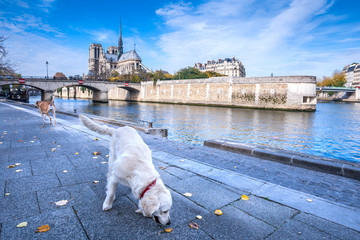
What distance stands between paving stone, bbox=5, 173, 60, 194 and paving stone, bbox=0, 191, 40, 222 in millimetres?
136

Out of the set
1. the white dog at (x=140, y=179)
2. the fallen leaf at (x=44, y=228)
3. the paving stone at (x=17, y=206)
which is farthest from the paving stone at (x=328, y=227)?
the paving stone at (x=17, y=206)

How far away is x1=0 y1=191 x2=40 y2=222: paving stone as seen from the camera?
8.15 ft

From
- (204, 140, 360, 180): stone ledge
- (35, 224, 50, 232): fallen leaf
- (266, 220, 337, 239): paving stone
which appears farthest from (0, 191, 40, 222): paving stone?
(204, 140, 360, 180): stone ledge

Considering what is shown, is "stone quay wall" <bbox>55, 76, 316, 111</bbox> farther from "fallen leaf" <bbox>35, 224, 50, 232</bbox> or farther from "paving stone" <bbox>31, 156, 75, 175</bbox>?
"fallen leaf" <bbox>35, 224, 50, 232</bbox>

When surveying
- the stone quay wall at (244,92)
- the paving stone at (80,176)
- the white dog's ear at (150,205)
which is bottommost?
the paving stone at (80,176)

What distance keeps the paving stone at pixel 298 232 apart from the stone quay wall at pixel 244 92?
127 ft

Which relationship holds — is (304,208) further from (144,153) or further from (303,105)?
(303,105)

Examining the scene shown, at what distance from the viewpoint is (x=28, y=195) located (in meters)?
2.99

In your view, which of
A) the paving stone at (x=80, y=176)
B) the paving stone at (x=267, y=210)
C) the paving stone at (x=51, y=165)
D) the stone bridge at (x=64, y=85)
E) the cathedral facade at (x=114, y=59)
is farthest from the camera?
the cathedral facade at (x=114, y=59)

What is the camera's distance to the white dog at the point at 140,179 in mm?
2148

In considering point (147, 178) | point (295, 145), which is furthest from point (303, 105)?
point (147, 178)

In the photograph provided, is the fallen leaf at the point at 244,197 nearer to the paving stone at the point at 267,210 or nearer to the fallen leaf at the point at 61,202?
the paving stone at the point at 267,210

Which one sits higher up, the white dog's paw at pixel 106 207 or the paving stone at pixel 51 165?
the paving stone at pixel 51 165

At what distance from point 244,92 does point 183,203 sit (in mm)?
42389
